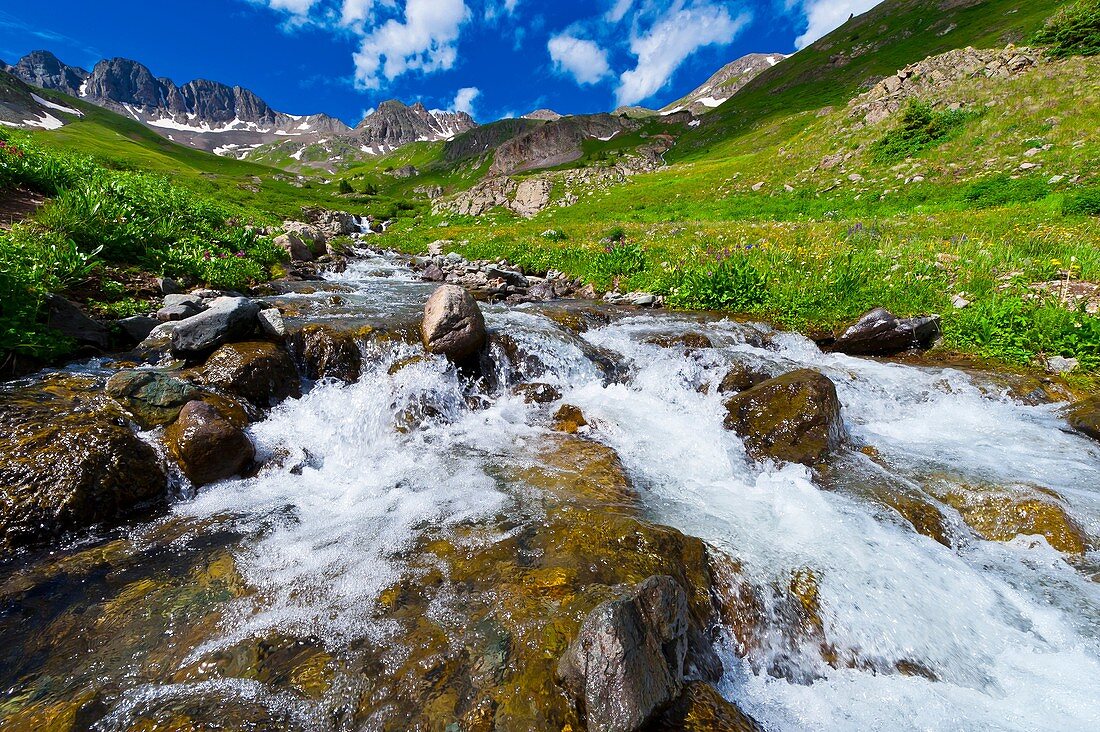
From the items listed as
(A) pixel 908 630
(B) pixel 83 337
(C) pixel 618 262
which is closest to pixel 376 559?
(A) pixel 908 630

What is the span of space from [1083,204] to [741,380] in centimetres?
1620

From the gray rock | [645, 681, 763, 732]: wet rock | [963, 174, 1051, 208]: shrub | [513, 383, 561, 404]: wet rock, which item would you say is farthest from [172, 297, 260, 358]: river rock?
[963, 174, 1051, 208]: shrub

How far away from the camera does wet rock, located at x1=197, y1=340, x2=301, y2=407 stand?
7.76 m

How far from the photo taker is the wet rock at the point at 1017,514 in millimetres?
5293

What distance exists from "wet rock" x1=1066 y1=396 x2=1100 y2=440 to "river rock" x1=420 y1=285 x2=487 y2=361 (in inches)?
433

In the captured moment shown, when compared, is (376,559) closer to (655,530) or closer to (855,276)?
(655,530)

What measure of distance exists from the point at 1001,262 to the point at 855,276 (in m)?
3.35

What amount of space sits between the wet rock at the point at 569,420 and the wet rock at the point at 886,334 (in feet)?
25.4

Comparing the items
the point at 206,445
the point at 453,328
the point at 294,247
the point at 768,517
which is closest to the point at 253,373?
the point at 206,445

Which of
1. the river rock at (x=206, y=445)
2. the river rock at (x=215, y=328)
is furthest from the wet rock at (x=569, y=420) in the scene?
the river rock at (x=215, y=328)

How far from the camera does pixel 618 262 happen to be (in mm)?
18734

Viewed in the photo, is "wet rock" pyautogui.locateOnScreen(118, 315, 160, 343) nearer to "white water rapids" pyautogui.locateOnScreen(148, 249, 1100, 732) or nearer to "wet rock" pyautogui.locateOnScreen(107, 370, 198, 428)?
"wet rock" pyautogui.locateOnScreen(107, 370, 198, 428)

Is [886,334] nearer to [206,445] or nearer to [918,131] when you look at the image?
[206,445]

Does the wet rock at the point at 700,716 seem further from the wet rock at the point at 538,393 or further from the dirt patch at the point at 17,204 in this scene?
the dirt patch at the point at 17,204
